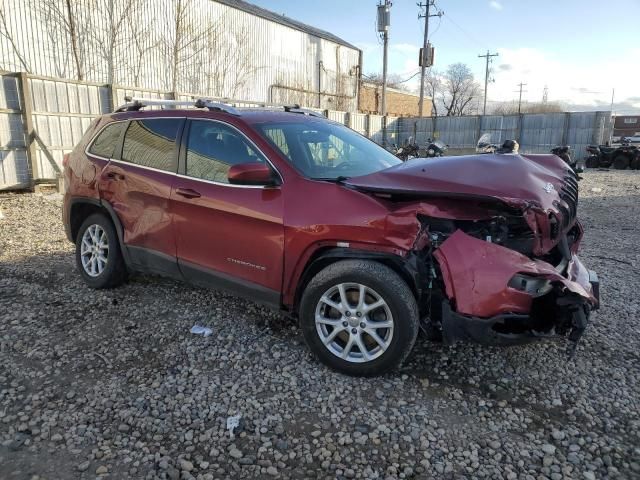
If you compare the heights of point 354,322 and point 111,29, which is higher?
point 111,29

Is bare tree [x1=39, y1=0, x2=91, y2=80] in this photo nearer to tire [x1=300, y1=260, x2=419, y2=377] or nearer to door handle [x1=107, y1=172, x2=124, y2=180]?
door handle [x1=107, y1=172, x2=124, y2=180]

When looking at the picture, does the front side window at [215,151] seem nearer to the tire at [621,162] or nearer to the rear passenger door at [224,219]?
the rear passenger door at [224,219]

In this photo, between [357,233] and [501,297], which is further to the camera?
[357,233]

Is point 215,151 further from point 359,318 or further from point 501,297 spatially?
point 501,297

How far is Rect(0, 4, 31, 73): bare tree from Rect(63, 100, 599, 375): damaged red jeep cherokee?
1477cm

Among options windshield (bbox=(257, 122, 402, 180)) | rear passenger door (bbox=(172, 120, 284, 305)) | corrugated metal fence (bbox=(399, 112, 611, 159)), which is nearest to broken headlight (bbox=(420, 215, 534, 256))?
windshield (bbox=(257, 122, 402, 180))

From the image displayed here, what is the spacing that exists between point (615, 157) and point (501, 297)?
22842 mm

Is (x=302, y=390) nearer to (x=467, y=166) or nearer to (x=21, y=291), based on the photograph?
(x=467, y=166)

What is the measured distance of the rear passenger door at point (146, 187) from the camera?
13.4ft

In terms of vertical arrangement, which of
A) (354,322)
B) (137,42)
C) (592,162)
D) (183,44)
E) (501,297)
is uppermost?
(183,44)

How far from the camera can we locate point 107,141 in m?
4.71

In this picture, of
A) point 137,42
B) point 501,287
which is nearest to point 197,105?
point 501,287

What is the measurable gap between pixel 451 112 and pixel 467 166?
2760 inches

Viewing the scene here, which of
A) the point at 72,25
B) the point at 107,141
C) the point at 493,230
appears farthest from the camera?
the point at 72,25
